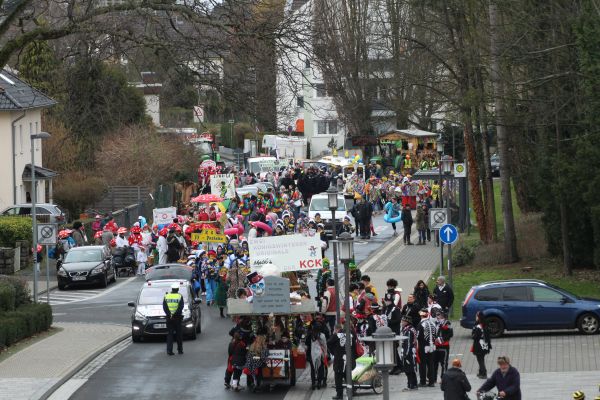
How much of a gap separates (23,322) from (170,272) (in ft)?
20.8

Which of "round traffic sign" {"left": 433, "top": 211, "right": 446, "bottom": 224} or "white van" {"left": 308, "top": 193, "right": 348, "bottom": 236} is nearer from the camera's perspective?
"round traffic sign" {"left": 433, "top": 211, "right": 446, "bottom": 224}

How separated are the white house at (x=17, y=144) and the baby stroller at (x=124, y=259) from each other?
451 inches

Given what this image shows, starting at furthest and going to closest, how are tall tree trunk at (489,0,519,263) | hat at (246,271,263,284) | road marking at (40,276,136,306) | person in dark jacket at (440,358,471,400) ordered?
road marking at (40,276,136,306) → tall tree trunk at (489,0,519,263) → hat at (246,271,263,284) → person in dark jacket at (440,358,471,400)

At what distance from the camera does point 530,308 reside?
94.9 feet

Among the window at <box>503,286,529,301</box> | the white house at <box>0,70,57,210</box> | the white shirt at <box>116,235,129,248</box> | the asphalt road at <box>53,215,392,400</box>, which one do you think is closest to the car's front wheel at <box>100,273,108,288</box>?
the white shirt at <box>116,235,129,248</box>

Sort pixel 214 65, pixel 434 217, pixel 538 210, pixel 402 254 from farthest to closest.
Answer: pixel 538 210 < pixel 402 254 < pixel 434 217 < pixel 214 65

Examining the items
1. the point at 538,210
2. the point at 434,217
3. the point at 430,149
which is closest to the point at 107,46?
the point at 434,217

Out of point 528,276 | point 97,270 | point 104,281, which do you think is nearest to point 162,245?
point 104,281

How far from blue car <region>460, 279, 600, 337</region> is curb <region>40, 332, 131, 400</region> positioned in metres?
8.18

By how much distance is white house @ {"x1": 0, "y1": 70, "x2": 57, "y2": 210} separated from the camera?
2142 inches

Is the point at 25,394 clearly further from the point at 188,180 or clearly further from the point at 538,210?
the point at 188,180

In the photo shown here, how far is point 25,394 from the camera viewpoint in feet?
75.9

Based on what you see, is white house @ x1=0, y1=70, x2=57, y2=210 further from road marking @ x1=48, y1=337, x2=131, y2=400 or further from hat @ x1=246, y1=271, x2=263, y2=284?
hat @ x1=246, y1=271, x2=263, y2=284

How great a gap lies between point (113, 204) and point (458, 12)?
859 inches
